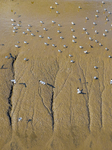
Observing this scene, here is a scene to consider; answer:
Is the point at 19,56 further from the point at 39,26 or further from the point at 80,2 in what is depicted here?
the point at 80,2

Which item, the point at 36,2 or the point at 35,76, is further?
the point at 36,2

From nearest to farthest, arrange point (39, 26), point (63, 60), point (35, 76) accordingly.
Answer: point (35, 76) < point (63, 60) < point (39, 26)

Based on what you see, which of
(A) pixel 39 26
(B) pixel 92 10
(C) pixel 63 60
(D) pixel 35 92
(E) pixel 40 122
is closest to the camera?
(E) pixel 40 122

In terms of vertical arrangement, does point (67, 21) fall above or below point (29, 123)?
above

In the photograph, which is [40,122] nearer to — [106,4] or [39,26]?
[39,26]

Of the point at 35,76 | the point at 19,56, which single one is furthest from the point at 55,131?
the point at 19,56

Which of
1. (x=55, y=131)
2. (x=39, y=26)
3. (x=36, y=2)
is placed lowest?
(x=55, y=131)
